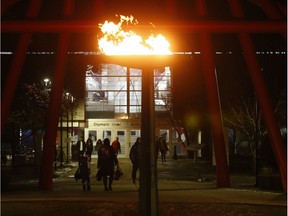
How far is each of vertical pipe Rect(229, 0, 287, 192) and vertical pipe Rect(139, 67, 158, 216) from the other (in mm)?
5006

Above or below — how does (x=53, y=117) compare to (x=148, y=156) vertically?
above

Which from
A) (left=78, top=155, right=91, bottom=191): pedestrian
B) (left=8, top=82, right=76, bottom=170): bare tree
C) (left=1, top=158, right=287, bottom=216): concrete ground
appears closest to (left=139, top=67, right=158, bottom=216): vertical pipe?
(left=1, top=158, right=287, bottom=216): concrete ground

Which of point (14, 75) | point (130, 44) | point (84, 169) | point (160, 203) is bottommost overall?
point (160, 203)

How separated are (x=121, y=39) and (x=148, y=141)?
5.83 ft

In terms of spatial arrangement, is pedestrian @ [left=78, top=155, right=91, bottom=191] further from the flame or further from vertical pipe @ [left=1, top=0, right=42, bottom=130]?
the flame

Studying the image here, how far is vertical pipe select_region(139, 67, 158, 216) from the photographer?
28.7 ft

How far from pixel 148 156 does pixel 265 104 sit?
6.24 metres

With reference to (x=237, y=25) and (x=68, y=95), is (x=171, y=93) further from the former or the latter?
(x=237, y=25)

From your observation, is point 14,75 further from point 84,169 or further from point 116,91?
point 116,91

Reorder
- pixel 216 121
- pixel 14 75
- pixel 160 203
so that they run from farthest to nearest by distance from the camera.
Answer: pixel 216 121 < pixel 14 75 < pixel 160 203

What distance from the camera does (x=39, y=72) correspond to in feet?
120

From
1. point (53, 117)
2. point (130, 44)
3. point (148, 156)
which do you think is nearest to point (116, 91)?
point (53, 117)

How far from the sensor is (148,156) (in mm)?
8859

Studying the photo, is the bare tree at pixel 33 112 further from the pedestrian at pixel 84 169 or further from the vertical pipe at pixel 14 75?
the vertical pipe at pixel 14 75
